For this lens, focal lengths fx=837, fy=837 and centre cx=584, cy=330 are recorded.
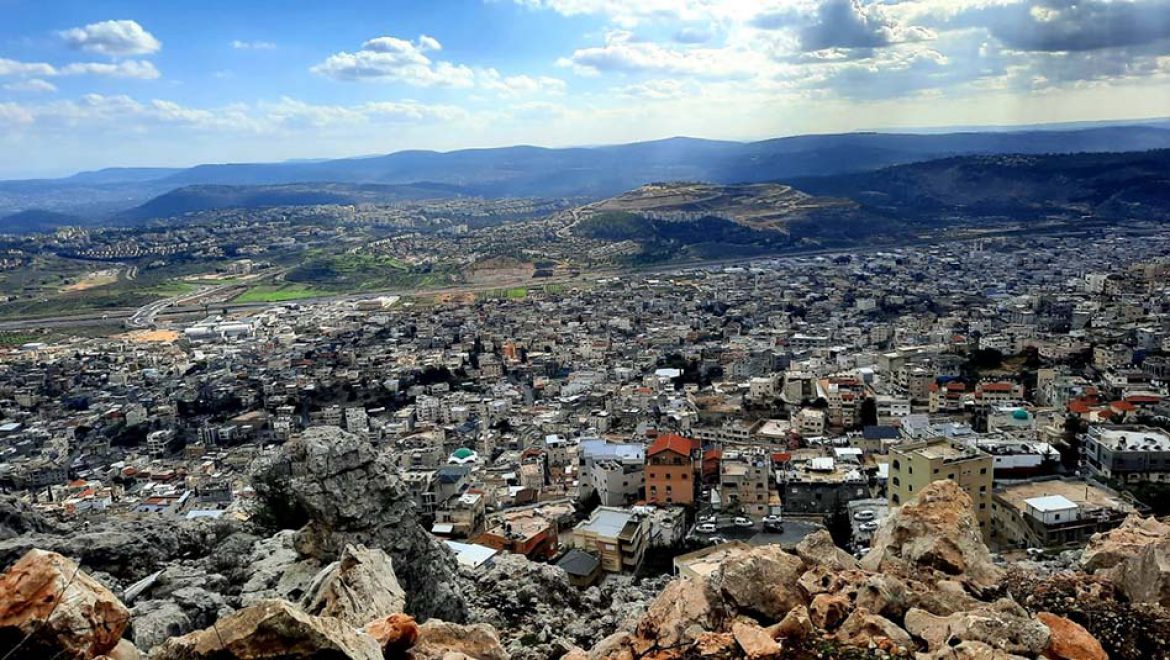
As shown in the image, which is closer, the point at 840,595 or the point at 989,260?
the point at 840,595

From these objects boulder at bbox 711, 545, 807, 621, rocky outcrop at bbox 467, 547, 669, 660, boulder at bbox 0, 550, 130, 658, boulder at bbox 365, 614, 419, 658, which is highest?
boulder at bbox 0, 550, 130, 658

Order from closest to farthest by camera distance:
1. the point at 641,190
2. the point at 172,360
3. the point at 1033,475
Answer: the point at 1033,475, the point at 172,360, the point at 641,190

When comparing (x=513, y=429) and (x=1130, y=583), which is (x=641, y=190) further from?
(x=1130, y=583)

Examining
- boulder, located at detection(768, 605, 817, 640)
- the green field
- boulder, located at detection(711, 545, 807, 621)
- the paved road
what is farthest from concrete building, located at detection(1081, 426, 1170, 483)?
the green field

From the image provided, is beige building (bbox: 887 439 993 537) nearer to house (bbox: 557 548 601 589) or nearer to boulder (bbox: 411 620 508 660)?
house (bbox: 557 548 601 589)

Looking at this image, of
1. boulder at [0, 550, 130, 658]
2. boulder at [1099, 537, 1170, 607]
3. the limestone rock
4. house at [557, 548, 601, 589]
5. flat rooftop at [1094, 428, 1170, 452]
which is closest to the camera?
boulder at [0, 550, 130, 658]

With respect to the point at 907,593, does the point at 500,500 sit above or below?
below

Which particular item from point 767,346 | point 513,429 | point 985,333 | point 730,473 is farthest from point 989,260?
point 730,473

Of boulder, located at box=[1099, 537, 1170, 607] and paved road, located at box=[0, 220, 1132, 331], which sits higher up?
boulder, located at box=[1099, 537, 1170, 607]
